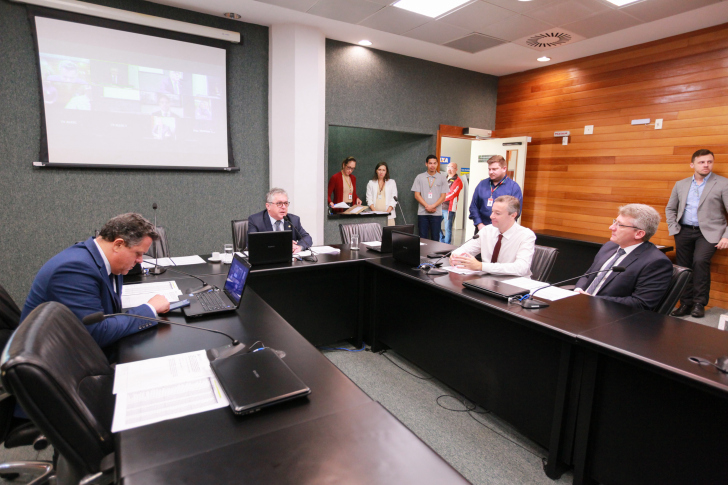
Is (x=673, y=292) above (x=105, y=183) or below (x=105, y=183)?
below

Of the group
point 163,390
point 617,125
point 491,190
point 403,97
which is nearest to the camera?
point 163,390

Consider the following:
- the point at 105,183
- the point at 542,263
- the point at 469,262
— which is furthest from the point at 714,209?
the point at 105,183

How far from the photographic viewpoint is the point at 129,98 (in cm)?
387

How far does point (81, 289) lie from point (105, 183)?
9.75 ft

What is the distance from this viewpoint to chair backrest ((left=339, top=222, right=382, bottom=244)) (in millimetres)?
3699

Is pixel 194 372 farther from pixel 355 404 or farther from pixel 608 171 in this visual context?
pixel 608 171

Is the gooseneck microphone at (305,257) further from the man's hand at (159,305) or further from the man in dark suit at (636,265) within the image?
the man in dark suit at (636,265)

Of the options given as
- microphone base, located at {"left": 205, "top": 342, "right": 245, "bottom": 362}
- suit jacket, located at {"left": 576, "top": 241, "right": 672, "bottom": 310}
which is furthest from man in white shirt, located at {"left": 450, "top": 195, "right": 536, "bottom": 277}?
microphone base, located at {"left": 205, "top": 342, "right": 245, "bottom": 362}

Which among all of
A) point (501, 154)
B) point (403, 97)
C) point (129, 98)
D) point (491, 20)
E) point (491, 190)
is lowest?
point (491, 190)

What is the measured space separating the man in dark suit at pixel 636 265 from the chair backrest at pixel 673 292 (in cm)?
4

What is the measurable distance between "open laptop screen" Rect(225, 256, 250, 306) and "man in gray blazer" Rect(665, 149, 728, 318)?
4.49 meters

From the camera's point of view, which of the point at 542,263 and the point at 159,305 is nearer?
the point at 159,305

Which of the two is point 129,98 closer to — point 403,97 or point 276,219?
point 276,219

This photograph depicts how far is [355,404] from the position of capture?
1.11 m
